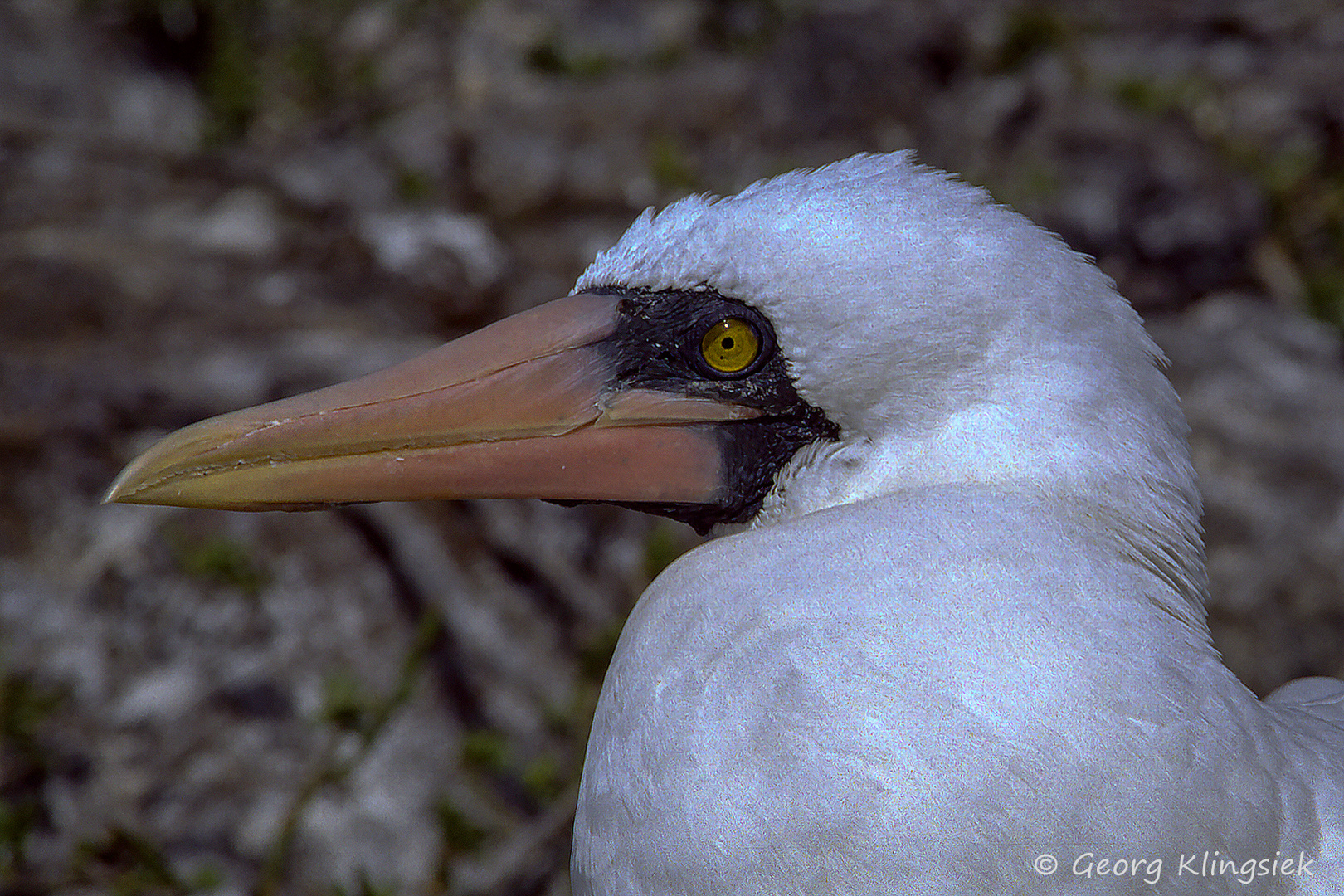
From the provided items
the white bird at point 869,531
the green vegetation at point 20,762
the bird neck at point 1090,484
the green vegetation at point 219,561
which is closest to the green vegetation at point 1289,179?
the white bird at point 869,531

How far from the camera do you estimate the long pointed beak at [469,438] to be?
1740mm

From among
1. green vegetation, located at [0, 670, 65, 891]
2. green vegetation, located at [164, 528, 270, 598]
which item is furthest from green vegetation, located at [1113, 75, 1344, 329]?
green vegetation, located at [0, 670, 65, 891]

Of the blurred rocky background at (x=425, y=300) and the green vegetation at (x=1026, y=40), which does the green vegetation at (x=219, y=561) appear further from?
the green vegetation at (x=1026, y=40)

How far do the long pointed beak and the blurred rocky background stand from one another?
4.38 feet

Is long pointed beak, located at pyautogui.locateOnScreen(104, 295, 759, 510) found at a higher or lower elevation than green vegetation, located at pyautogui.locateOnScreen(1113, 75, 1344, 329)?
higher

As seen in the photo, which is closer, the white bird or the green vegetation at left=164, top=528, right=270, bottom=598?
the white bird

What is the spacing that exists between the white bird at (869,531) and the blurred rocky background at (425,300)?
145 cm

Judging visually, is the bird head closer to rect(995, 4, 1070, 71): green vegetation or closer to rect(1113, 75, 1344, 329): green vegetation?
rect(1113, 75, 1344, 329): green vegetation

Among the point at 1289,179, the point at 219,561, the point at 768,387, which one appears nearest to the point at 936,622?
the point at 768,387

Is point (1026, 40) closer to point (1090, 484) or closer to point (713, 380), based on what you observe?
point (713, 380)

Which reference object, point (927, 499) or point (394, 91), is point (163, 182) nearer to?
point (394, 91)

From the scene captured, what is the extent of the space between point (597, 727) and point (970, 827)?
0.54 metres

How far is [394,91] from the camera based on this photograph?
6.00 meters

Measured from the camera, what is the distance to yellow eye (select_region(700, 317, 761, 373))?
1.71 meters
